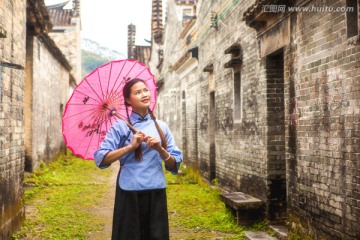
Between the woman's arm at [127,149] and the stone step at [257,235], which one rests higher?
the woman's arm at [127,149]

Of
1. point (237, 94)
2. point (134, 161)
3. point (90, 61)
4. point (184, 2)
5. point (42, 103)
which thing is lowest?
point (134, 161)

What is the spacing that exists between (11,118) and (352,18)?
4758 millimetres

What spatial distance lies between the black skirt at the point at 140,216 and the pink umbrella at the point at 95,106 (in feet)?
2.54

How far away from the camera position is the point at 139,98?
3.51 m

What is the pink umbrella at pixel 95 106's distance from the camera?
3.89 m

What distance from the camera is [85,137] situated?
158 inches

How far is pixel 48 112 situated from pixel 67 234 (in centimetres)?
1034

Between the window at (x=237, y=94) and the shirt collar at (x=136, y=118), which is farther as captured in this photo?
the window at (x=237, y=94)

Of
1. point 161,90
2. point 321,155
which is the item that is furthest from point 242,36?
point 161,90

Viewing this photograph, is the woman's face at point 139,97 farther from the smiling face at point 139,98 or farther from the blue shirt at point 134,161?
the blue shirt at point 134,161

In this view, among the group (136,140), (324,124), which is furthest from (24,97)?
(324,124)

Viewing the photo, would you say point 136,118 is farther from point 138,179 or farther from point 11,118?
point 11,118

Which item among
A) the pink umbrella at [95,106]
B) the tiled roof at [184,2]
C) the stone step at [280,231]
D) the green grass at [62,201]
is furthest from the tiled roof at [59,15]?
the pink umbrella at [95,106]

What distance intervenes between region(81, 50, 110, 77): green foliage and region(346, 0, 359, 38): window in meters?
82.1
